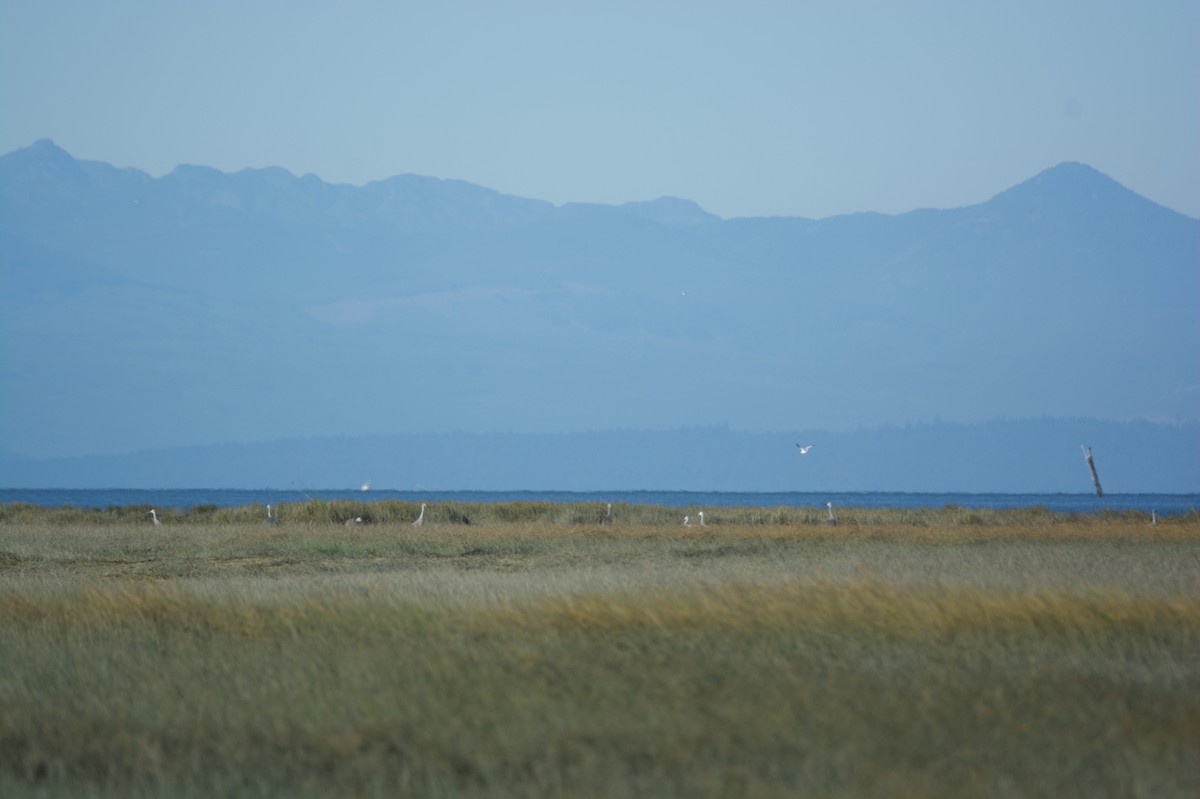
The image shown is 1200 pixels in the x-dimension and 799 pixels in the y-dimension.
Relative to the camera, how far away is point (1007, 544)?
3030 cm

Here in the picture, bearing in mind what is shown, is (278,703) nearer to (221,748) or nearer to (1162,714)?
(221,748)

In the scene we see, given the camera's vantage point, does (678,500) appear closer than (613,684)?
No

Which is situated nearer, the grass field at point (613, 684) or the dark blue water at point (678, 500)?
the grass field at point (613, 684)

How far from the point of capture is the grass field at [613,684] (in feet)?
27.0

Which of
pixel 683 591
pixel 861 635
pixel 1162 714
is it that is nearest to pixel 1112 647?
pixel 861 635

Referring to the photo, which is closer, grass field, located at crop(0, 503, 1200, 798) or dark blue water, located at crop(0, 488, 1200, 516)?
grass field, located at crop(0, 503, 1200, 798)

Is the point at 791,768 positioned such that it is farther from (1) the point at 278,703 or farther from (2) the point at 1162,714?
(1) the point at 278,703

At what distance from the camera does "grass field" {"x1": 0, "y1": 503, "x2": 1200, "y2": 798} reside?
27.0 feet

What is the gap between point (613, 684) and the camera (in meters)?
10.4

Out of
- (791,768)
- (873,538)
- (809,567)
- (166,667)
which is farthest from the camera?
(873,538)

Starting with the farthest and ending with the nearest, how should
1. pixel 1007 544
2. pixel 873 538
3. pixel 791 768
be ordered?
pixel 873 538 < pixel 1007 544 < pixel 791 768

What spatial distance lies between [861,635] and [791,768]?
4904 mm

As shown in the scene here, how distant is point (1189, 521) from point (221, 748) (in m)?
41.0

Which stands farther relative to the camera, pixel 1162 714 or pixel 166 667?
pixel 166 667
